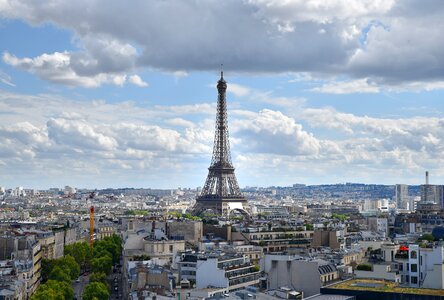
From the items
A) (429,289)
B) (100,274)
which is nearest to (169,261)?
(100,274)

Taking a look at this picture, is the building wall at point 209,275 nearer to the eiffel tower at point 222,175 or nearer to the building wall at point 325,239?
the building wall at point 325,239

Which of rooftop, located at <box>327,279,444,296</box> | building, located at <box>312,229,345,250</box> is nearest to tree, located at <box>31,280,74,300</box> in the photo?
rooftop, located at <box>327,279,444,296</box>

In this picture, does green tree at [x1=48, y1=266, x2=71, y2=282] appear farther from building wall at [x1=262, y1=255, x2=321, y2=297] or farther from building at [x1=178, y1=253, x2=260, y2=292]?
building wall at [x1=262, y1=255, x2=321, y2=297]

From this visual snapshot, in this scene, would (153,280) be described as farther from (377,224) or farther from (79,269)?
(377,224)

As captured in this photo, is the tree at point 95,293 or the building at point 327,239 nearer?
the tree at point 95,293

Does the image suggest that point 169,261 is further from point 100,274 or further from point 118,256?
point 118,256

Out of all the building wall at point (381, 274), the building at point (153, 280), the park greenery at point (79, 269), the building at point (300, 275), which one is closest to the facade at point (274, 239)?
the park greenery at point (79, 269)

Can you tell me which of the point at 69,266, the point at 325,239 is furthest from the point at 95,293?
the point at 325,239

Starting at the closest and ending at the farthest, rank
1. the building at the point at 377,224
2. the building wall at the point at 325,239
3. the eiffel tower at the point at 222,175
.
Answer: the building wall at the point at 325,239
the building at the point at 377,224
the eiffel tower at the point at 222,175
